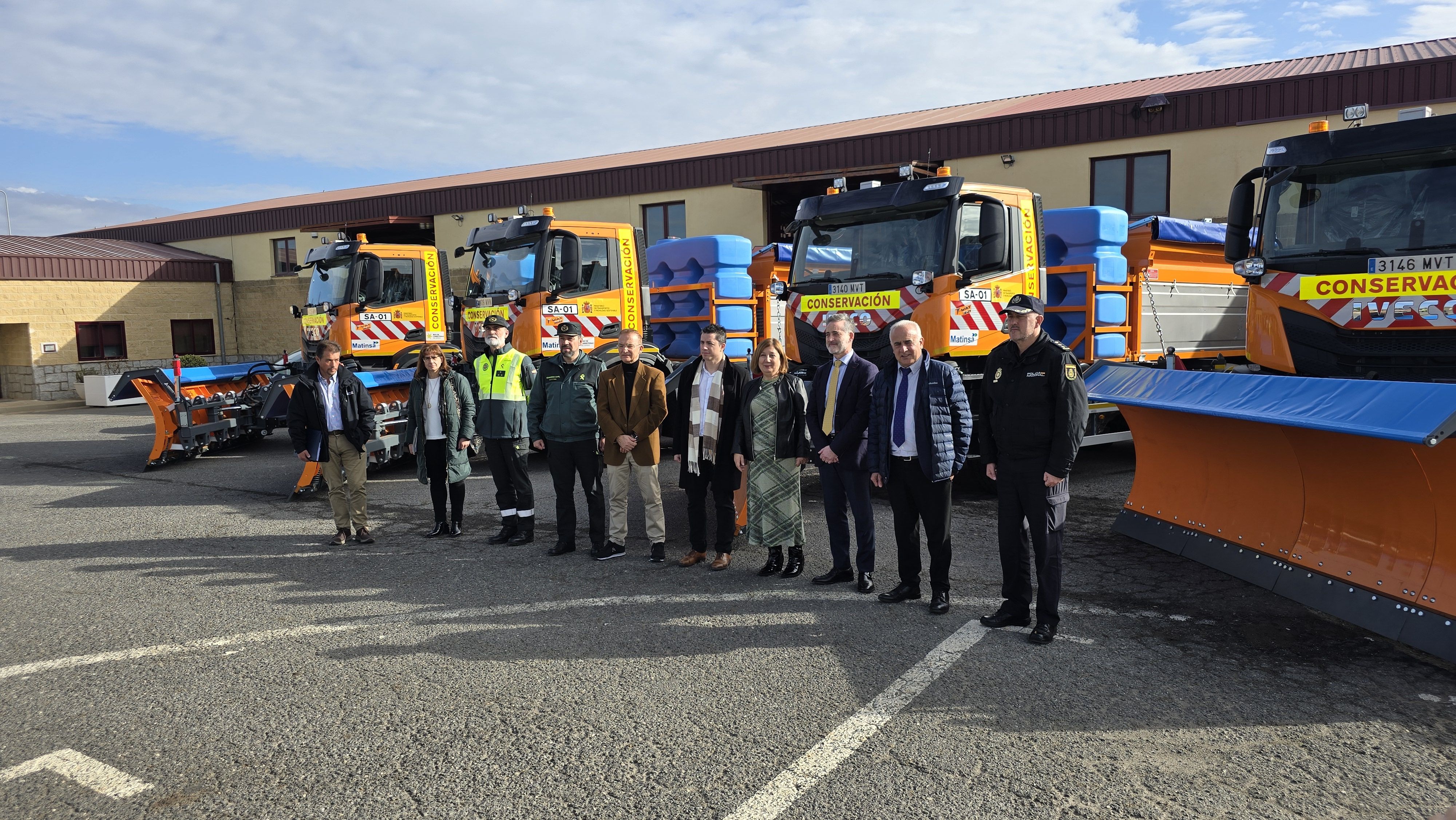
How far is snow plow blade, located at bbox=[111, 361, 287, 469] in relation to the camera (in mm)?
11570

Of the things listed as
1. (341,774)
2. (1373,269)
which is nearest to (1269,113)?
(1373,269)

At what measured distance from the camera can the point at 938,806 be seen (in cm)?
324

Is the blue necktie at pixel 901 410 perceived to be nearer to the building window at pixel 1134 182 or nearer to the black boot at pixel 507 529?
the black boot at pixel 507 529

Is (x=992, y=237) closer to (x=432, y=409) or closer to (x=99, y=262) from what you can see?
(x=432, y=409)

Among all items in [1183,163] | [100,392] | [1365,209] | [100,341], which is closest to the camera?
[1365,209]

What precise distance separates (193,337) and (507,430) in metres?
27.1

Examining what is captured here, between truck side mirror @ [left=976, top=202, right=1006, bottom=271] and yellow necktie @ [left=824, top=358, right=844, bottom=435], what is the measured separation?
2671mm

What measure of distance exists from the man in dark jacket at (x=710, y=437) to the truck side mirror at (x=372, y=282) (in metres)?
7.92

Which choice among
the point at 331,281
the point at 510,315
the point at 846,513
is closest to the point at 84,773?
the point at 846,513


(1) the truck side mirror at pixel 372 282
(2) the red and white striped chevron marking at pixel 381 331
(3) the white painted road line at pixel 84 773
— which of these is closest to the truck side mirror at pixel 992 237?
(3) the white painted road line at pixel 84 773

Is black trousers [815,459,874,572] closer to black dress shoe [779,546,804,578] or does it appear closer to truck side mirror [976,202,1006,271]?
black dress shoe [779,546,804,578]

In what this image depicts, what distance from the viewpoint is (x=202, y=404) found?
1190cm

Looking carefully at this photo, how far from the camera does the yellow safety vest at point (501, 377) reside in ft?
24.6

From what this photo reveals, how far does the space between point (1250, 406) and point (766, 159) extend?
648 inches
